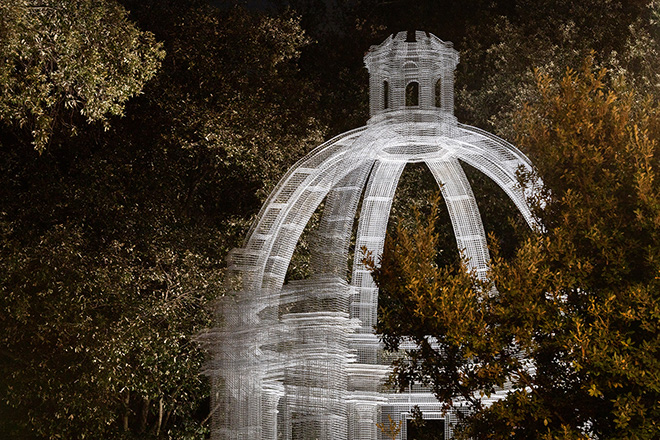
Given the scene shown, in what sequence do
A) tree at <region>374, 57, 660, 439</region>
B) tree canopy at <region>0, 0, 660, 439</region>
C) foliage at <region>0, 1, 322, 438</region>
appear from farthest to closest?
foliage at <region>0, 1, 322, 438</region> < tree canopy at <region>0, 0, 660, 439</region> < tree at <region>374, 57, 660, 439</region>

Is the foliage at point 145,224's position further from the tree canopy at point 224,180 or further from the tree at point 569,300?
the tree at point 569,300

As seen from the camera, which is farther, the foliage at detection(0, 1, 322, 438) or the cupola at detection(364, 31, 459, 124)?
the foliage at detection(0, 1, 322, 438)

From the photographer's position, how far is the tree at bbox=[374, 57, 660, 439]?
5.80 m

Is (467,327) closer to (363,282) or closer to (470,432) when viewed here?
(470,432)

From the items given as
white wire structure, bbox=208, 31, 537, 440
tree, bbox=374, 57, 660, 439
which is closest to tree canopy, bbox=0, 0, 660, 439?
tree, bbox=374, 57, 660, 439

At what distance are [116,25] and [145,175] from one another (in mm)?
5438

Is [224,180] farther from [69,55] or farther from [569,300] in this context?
[569,300]

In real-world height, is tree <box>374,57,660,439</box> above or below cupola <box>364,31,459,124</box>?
below

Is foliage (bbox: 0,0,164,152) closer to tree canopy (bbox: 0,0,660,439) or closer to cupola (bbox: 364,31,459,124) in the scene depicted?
tree canopy (bbox: 0,0,660,439)

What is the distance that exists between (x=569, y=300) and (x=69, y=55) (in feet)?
16.9

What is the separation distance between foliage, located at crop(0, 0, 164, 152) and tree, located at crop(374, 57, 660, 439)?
12.2 ft

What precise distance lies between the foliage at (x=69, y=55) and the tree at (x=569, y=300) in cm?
372

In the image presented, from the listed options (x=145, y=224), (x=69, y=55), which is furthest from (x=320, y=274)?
(x=145, y=224)

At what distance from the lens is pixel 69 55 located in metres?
8.29
